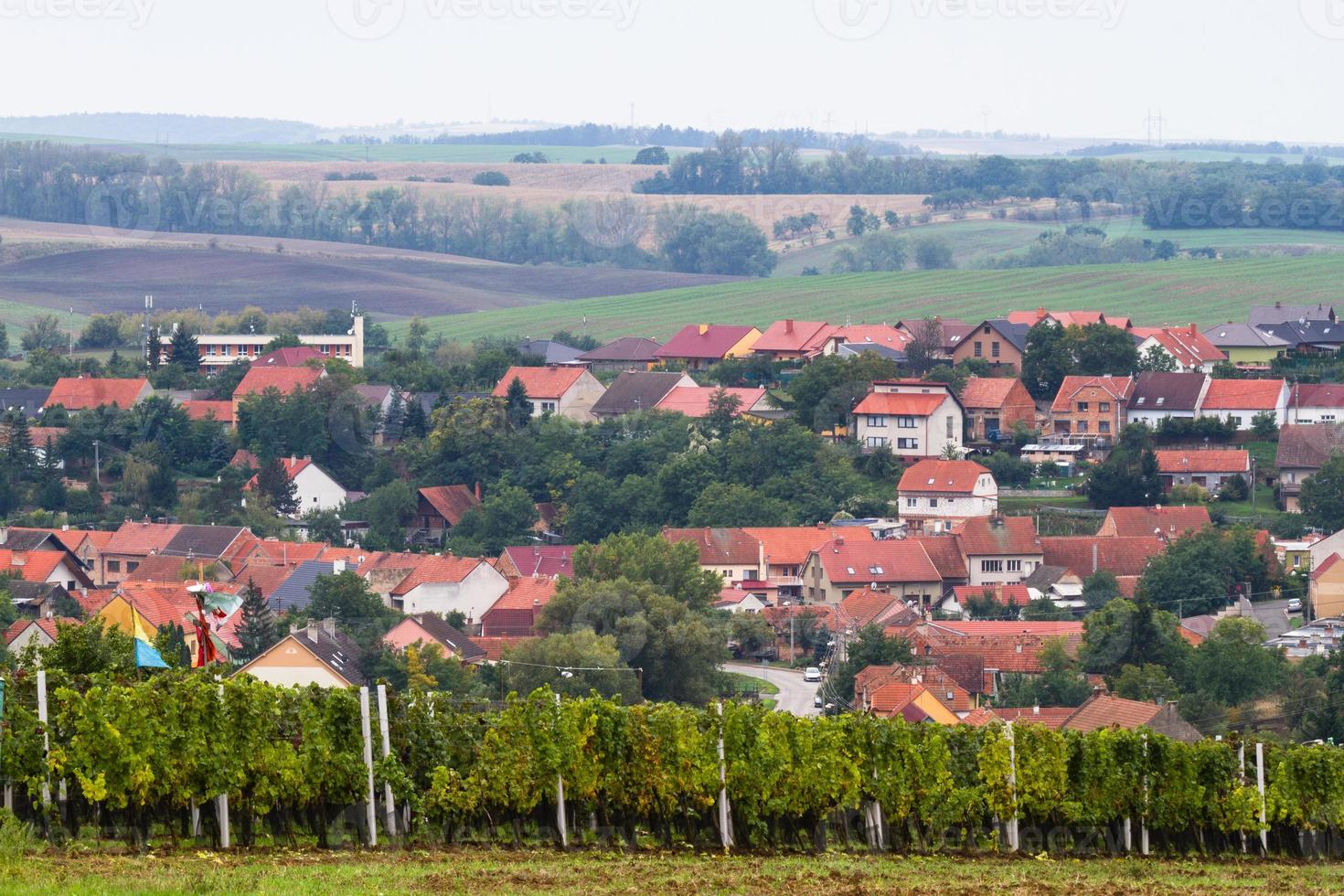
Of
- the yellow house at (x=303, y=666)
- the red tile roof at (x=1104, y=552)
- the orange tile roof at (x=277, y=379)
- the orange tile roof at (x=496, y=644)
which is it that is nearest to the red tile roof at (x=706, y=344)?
the orange tile roof at (x=277, y=379)

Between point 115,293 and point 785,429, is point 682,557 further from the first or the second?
point 115,293

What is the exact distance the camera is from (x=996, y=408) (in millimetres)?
83812

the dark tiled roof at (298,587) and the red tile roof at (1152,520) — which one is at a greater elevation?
the red tile roof at (1152,520)

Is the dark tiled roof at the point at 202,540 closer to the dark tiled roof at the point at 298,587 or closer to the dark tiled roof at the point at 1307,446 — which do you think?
the dark tiled roof at the point at 298,587

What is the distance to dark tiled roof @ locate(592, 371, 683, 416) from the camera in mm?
90688

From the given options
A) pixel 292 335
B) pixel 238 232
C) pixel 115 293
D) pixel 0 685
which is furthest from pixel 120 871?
pixel 238 232

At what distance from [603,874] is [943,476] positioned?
55.4 m

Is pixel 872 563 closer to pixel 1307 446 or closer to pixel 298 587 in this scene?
pixel 298 587

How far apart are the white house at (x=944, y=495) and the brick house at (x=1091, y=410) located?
308 inches

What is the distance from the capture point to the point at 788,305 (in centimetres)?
13400

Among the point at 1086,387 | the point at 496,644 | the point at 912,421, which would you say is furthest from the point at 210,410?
the point at 496,644

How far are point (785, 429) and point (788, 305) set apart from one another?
54.8m

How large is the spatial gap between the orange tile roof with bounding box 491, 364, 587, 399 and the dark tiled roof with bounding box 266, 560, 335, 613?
2355 cm

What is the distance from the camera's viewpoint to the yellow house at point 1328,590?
61.6m
